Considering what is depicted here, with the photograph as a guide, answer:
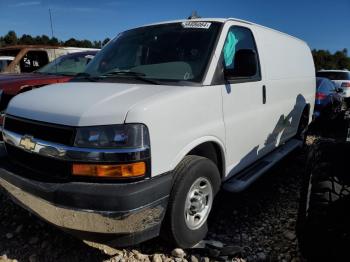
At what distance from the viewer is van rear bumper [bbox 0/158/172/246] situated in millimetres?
2338

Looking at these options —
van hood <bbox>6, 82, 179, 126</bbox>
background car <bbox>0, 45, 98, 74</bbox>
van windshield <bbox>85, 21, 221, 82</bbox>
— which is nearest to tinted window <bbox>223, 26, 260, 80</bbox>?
van windshield <bbox>85, 21, 221, 82</bbox>

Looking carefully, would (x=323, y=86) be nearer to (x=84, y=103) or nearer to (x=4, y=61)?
(x=84, y=103)

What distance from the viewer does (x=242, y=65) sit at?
11.2ft

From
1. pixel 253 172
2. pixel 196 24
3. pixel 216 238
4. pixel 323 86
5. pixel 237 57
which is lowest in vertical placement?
pixel 216 238

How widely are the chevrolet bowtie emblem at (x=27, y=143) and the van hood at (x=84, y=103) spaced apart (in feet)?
0.54

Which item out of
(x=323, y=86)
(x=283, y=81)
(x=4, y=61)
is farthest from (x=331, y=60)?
(x=283, y=81)

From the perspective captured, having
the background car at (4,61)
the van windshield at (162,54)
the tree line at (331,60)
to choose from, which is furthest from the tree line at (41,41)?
the tree line at (331,60)

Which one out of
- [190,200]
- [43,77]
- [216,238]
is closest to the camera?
[190,200]

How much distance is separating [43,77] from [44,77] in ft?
0.07

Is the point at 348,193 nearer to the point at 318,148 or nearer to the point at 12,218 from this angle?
the point at 318,148

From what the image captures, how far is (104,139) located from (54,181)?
53cm

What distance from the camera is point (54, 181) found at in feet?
8.42

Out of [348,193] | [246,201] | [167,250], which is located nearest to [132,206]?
[167,250]

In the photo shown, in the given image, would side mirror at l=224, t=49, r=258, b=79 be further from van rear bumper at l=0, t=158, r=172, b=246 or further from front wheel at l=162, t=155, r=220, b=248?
van rear bumper at l=0, t=158, r=172, b=246
